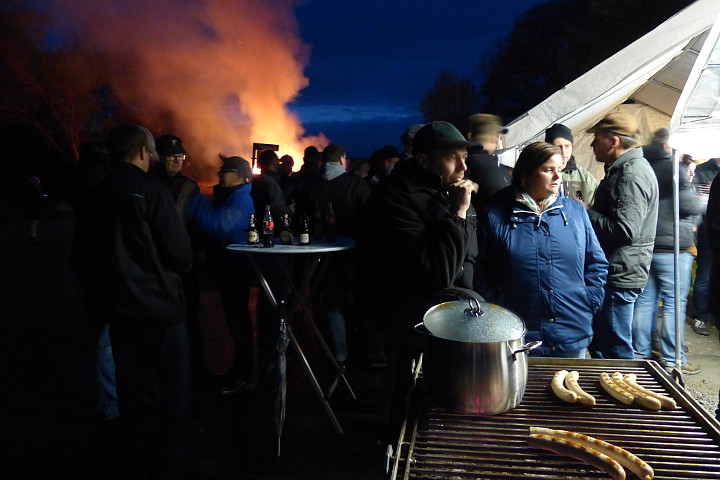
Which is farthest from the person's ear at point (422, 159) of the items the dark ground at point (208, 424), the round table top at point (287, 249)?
the dark ground at point (208, 424)

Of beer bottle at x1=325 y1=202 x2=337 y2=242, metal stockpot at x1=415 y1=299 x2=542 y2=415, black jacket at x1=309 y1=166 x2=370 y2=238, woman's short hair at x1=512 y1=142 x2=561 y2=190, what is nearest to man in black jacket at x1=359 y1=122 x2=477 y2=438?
woman's short hair at x1=512 y1=142 x2=561 y2=190

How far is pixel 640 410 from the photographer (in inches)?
80.7

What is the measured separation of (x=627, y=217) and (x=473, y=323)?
269cm

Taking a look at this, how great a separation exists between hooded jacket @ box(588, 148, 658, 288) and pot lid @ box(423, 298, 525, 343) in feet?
8.03

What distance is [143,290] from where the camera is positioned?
330 centimetres

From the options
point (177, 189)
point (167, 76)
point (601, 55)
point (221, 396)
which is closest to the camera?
point (221, 396)

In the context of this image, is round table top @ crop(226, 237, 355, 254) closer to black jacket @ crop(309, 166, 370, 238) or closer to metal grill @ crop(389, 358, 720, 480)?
black jacket @ crop(309, 166, 370, 238)

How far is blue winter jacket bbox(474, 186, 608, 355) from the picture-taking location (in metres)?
3.06

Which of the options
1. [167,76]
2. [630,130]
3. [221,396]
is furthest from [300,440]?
[167,76]

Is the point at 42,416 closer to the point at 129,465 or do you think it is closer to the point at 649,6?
the point at 129,465

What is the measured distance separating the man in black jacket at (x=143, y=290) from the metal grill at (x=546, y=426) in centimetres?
200

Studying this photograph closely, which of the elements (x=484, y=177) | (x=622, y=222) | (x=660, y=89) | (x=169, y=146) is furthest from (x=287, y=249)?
(x=660, y=89)

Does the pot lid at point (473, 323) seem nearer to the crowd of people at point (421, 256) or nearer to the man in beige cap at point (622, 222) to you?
the crowd of people at point (421, 256)

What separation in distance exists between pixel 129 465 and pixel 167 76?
21062 millimetres
